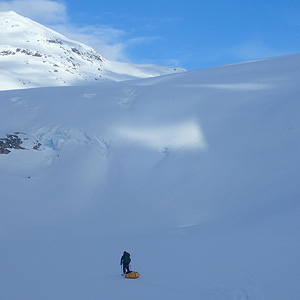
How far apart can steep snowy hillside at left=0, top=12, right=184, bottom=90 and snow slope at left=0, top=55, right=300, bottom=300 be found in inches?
1473

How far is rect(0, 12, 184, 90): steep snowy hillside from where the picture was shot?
69.4m

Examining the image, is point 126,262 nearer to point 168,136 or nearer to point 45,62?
point 168,136

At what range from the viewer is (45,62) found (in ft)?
284

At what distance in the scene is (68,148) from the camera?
2378 cm

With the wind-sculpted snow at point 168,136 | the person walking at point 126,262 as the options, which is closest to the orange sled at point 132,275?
the person walking at point 126,262

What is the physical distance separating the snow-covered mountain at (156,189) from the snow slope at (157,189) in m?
0.06

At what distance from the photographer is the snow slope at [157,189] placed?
402 inches

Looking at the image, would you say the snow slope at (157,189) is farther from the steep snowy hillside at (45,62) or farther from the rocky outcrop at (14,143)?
the steep snowy hillside at (45,62)

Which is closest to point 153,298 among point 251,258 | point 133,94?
point 251,258

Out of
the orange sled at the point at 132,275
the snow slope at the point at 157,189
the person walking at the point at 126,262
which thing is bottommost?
the orange sled at the point at 132,275

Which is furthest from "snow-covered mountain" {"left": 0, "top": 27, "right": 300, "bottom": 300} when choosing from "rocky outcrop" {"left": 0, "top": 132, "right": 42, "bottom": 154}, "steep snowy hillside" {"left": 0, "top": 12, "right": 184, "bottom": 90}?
"steep snowy hillside" {"left": 0, "top": 12, "right": 184, "bottom": 90}

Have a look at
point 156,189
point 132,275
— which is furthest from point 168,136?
point 132,275

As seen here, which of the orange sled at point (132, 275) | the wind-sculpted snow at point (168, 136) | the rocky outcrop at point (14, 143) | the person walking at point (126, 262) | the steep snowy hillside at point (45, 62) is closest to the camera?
the orange sled at point (132, 275)

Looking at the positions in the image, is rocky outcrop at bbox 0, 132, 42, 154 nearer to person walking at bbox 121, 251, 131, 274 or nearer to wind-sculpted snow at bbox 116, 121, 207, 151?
wind-sculpted snow at bbox 116, 121, 207, 151
